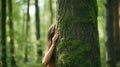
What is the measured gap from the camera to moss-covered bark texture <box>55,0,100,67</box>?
4.55 meters

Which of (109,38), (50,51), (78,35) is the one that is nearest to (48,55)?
(50,51)

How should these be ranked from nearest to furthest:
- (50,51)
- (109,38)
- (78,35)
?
(78,35)
(50,51)
(109,38)

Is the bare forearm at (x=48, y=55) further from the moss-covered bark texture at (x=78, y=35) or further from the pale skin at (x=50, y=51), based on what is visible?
the moss-covered bark texture at (x=78, y=35)

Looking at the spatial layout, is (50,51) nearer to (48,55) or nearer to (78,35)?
(48,55)

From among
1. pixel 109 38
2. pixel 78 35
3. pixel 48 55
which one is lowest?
pixel 109 38

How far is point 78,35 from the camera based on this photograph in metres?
4.57

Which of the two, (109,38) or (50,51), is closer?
(50,51)

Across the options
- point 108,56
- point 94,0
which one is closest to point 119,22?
point 108,56

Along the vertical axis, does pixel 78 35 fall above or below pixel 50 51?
above

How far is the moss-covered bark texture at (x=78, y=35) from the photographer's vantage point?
4.55 metres

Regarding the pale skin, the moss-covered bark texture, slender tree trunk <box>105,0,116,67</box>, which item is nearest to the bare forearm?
the pale skin

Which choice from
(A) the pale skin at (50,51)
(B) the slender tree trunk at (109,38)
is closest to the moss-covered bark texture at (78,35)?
(A) the pale skin at (50,51)

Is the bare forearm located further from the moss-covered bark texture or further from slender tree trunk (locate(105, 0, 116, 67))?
slender tree trunk (locate(105, 0, 116, 67))

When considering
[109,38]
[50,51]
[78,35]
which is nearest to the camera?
[78,35]
